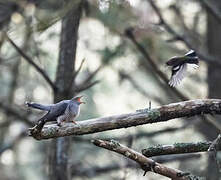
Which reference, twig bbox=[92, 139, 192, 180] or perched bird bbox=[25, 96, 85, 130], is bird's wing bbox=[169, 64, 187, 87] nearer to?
twig bbox=[92, 139, 192, 180]

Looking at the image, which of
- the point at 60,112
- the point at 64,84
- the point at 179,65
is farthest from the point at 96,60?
the point at 60,112

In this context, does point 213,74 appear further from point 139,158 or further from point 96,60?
point 139,158

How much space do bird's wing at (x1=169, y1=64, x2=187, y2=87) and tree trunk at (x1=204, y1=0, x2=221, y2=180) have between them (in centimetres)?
306

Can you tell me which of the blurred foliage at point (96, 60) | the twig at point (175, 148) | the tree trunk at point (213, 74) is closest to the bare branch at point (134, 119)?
the twig at point (175, 148)

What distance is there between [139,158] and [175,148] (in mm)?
244

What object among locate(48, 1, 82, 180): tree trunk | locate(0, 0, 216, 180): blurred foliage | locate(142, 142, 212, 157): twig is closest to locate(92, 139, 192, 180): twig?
locate(142, 142, 212, 157): twig

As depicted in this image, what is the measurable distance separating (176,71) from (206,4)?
2.92m

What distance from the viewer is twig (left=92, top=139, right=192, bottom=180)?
294cm

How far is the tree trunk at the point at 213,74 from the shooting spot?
6386mm

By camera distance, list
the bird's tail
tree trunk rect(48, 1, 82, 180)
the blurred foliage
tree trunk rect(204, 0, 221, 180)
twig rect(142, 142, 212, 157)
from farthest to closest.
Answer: tree trunk rect(204, 0, 221, 180), the blurred foliage, tree trunk rect(48, 1, 82, 180), twig rect(142, 142, 212, 157), the bird's tail

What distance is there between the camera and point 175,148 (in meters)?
3.14

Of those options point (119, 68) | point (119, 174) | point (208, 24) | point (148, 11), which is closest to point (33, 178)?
point (119, 174)

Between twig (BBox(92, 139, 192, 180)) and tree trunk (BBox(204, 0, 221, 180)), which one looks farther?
tree trunk (BBox(204, 0, 221, 180))

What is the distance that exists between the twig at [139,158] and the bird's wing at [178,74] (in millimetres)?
493
